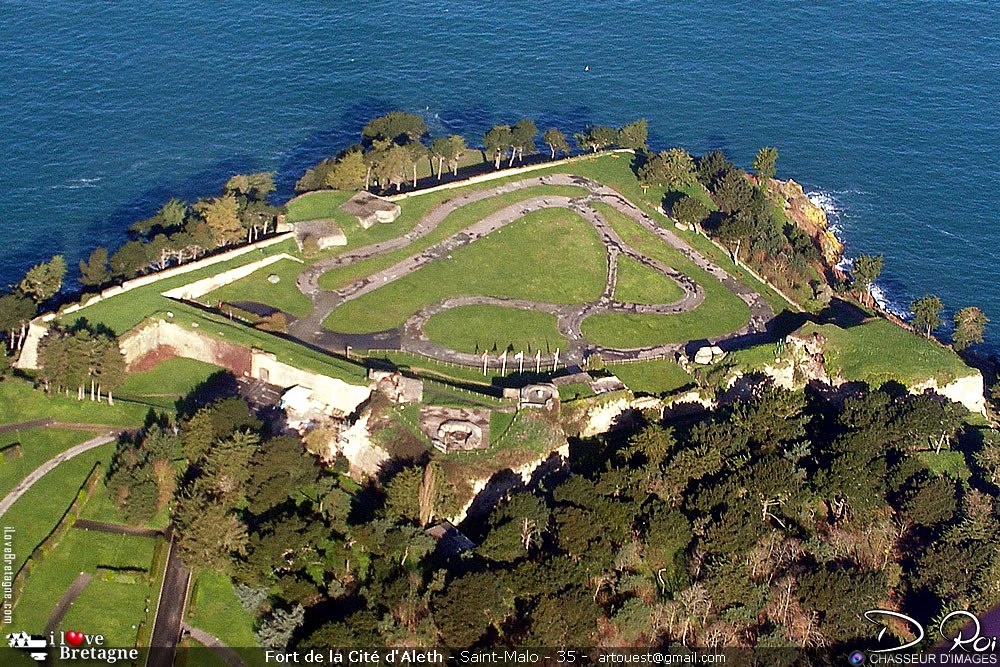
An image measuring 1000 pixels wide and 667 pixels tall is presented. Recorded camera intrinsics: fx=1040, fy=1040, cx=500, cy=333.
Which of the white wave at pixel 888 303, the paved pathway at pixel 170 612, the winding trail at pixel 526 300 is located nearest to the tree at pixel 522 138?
the winding trail at pixel 526 300

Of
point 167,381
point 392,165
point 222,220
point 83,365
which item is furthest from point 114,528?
point 392,165

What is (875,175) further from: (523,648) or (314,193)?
(523,648)

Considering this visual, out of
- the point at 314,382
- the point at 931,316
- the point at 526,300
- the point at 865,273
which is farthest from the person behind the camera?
the point at 865,273

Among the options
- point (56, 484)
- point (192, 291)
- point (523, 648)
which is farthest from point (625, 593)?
point (192, 291)

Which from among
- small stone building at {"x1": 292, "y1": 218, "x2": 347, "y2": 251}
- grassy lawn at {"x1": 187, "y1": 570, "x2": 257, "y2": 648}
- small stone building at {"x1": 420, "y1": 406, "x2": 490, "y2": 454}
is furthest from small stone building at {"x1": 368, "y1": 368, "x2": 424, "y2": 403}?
small stone building at {"x1": 292, "y1": 218, "x2": 347, "y2": 251}

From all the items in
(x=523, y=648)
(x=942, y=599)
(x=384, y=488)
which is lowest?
(x=523, y=648)

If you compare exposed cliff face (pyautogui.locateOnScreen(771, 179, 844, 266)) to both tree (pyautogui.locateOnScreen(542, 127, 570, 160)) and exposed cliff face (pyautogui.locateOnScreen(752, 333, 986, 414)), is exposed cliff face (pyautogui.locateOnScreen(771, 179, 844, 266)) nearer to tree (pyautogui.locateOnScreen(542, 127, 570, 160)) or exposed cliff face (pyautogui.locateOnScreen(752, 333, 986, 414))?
tree (pyautogui.locateOnScreen(542, 127, 570, 160))

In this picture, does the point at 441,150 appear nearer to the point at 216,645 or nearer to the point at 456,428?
the point at 456,428
